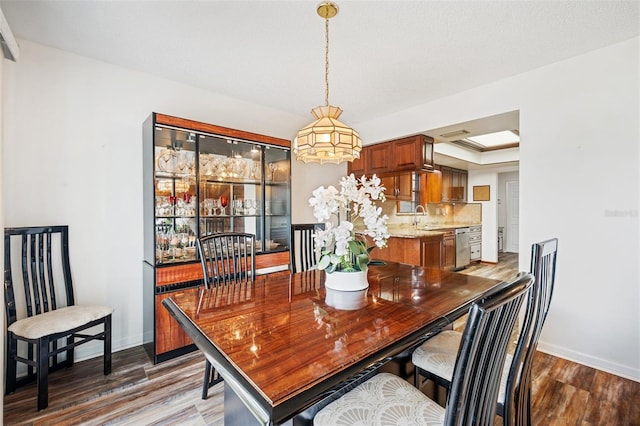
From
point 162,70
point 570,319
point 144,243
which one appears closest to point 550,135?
point 570,319

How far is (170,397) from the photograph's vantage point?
197cm

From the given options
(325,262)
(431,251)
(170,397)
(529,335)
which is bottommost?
(170,397)

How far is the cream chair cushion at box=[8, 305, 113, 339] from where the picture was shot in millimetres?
1841

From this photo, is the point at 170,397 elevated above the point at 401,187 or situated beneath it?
situated beneath

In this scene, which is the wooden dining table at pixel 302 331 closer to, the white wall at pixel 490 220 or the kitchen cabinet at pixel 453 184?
the kitchen cabinet at pixel 453 184

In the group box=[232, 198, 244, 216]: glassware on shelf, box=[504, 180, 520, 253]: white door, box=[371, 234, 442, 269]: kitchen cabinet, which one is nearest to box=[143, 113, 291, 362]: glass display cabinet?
box=[232, 198, 244, 216]: glassware on shelf

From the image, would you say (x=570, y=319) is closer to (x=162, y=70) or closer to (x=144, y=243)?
(x=144, y=243)

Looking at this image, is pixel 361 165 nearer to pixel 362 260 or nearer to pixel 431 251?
pixel 431 251

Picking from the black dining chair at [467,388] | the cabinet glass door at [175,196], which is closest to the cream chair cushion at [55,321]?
the cabinet glass door at [175,196]

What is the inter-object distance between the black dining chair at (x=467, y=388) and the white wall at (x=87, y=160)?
2.42 metres

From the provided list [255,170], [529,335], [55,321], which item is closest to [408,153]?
[255,170]

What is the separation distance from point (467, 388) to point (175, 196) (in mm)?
2675

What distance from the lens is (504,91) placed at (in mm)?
2920

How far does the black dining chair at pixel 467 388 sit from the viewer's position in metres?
0.75
